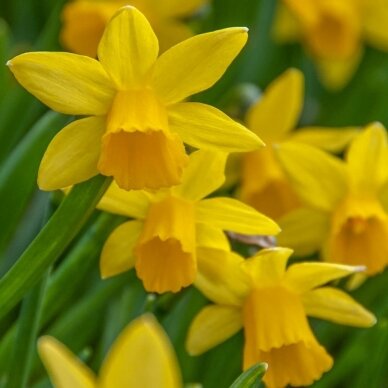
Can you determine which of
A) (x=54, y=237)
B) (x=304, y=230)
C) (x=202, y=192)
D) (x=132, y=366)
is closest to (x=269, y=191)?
(x=304, y=230)

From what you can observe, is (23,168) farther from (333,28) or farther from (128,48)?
(333,28)

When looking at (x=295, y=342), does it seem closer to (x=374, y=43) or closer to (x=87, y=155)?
(x=87, y=155)

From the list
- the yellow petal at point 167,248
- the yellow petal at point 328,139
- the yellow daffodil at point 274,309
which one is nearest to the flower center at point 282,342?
the yellow daffodil at point 274,309

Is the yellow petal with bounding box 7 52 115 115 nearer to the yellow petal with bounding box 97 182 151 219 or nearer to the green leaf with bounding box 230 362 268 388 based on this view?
the yellow petal with bounding box 97 182 151 219

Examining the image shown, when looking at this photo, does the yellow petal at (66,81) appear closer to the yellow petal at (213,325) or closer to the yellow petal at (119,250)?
the yellow petal at (119,250)

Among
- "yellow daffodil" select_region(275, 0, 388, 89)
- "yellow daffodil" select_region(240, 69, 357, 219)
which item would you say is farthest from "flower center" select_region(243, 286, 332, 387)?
"yellow daffodil" select_region(275, 0, 388, 89)

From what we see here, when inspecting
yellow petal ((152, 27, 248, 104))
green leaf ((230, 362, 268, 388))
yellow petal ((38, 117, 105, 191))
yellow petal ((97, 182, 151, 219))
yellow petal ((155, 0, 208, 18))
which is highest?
yellow petal ((152, 27, 248, 104))
